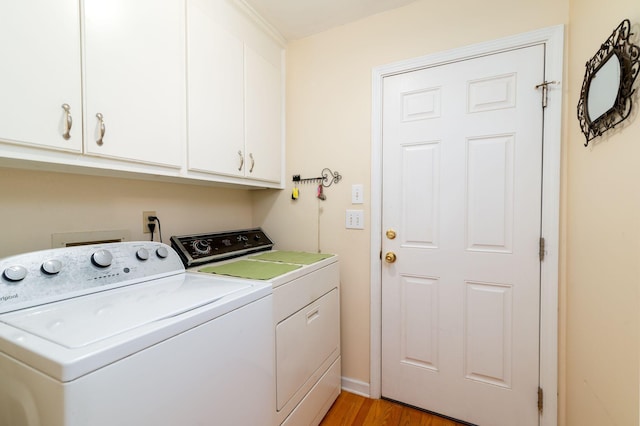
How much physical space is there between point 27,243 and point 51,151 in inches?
18.1

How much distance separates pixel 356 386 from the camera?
181 centimetres

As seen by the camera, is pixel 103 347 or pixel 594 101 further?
pixel 594 101

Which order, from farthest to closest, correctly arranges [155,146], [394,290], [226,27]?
[394,290], [226,27], [155,146]

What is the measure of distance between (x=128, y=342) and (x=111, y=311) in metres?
0.25

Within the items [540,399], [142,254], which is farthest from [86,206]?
[540,399]

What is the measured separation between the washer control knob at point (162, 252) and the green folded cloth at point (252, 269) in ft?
0.57

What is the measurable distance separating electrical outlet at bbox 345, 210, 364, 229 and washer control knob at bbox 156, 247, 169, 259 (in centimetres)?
107

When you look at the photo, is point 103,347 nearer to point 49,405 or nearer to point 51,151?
point 49,405

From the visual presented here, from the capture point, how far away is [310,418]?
1441 millimetres

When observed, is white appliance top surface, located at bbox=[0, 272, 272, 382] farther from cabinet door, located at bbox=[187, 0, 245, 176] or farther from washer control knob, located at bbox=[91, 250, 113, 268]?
cabinet door, located at bbox=[187, 0, 245, 176]

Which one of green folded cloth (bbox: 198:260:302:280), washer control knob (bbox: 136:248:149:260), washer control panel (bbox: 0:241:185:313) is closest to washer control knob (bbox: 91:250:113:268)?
washer control panel (bbox: 0:241:185:313)

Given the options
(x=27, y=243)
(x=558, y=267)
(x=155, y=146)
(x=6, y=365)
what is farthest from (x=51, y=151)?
(x=558, y=267)

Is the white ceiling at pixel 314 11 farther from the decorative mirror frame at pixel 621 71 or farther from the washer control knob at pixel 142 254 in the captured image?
the washer control knob at pixel 142 254

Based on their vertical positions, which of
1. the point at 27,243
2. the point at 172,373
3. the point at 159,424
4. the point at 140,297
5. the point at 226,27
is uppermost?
the point at 226,27
